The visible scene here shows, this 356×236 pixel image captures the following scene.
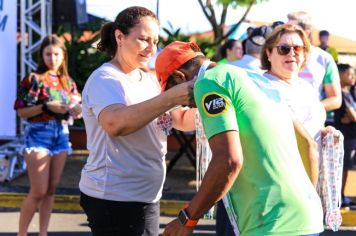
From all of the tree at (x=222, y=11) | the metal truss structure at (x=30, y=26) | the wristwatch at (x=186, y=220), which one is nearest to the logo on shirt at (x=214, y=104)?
the wristwatch at (x=186, y=220)

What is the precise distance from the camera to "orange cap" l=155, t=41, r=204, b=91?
2.87 meters

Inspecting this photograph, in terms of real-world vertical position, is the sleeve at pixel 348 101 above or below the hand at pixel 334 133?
below

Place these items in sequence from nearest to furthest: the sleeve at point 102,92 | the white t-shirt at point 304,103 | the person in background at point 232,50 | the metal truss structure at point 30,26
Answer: the sleeve at point 102,92
the white t-shirt at point 304,103
the person in background at point 232,50
the metal truss structure at point 30,26

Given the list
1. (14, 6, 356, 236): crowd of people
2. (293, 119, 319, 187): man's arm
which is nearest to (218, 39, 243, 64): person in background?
(14, 6, 356, 236): crowd of people

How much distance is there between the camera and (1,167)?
8.84 m

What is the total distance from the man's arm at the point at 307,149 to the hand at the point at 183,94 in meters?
0.80

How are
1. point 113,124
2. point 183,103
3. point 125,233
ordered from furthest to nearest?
point 125,233, point 113,124, point 183,103

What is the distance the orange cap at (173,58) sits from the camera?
9.42ft

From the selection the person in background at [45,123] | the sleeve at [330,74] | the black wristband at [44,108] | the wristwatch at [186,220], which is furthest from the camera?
the black wristband at [44,108]

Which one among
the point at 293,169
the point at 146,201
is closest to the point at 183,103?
the point at 293,169

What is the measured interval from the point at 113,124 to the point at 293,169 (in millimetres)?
850

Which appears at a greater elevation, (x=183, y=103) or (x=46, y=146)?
(x=183, y=103)

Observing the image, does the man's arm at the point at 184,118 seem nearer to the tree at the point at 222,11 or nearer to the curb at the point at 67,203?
the curb at the point at 67,203

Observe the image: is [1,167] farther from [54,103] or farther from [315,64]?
[315,64]
